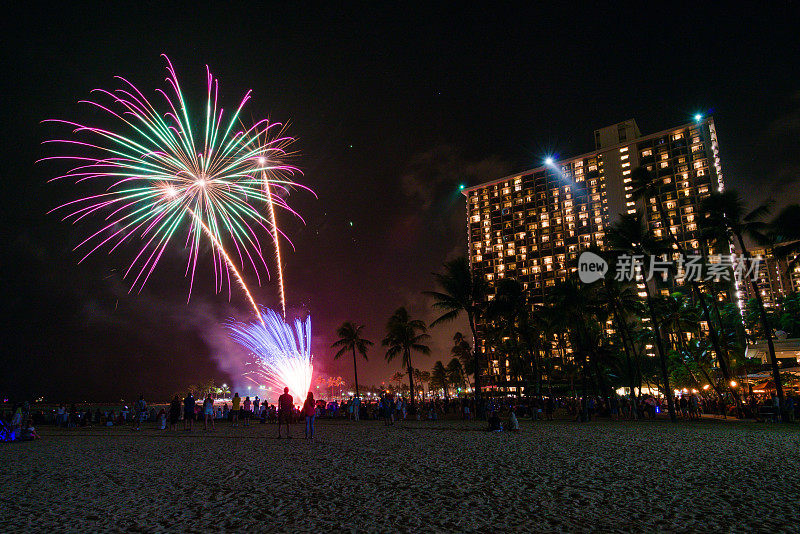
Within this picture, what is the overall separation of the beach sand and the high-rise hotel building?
96917 millimetres

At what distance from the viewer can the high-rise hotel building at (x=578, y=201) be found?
10162cm

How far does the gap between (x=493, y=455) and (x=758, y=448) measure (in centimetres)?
674

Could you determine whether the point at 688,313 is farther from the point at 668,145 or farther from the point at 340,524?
the point at 668,145

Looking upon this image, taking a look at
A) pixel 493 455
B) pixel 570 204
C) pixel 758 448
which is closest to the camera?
pixel 493 455

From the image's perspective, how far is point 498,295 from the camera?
3750 cm

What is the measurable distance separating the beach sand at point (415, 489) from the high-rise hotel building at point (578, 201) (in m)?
96.9

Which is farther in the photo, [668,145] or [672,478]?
[668,145]

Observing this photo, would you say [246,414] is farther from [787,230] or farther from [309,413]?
[787,230]

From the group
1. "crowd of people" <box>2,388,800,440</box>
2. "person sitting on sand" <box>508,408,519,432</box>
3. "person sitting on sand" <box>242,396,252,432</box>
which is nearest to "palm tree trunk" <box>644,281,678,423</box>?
"crowd of people" <box>2,388,800,440</box>

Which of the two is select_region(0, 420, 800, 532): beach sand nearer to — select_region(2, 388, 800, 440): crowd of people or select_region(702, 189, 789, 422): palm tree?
select_region(2, 388, 800, 440): crowd of people

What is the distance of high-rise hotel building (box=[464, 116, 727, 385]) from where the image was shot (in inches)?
4001

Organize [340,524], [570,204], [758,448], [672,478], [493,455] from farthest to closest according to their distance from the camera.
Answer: [570,204] < [758,448] < [493,455] < [672,478] < [340,524]

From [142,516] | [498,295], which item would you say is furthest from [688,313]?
[142,516]

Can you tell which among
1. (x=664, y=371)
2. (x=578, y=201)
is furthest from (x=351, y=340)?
(x=578, y=201)
